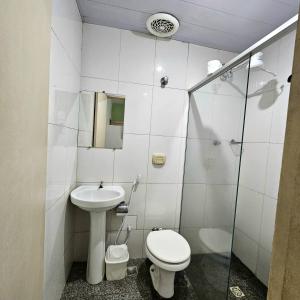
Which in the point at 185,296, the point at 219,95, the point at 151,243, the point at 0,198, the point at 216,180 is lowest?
the point at 185,296

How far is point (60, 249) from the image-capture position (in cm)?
136

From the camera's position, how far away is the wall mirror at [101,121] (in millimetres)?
1784

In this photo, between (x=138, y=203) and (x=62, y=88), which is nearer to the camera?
(x=62, y=88)

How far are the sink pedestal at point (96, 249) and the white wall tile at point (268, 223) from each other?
147 centimetres

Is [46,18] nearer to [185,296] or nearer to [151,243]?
[151,243]

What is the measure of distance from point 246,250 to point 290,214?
6.05 ft

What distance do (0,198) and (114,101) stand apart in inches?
57.7

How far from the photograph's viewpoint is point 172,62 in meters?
1.90

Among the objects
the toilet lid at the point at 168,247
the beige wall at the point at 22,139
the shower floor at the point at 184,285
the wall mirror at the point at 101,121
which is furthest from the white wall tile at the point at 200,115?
the beige wall at the point at 22,139

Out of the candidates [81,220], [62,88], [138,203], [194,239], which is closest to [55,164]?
[62,88]

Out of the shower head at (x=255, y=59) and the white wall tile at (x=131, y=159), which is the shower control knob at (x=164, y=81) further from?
the shower head at (x=255, y=59)

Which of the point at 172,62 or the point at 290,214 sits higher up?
the point at 172,62

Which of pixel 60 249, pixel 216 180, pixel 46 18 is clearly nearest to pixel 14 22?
pixel 46 18

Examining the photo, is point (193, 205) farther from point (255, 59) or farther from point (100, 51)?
point (100, 51)
